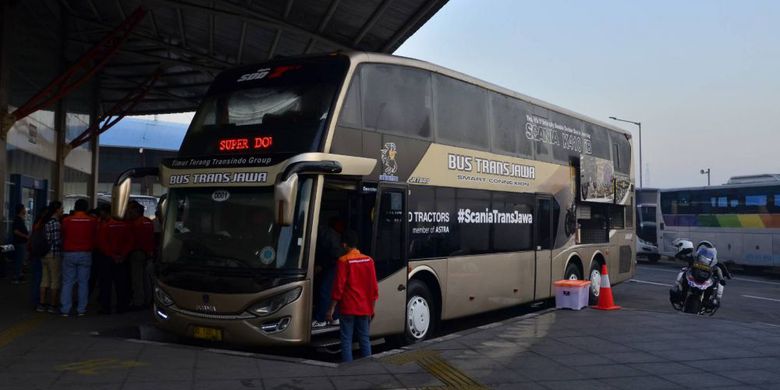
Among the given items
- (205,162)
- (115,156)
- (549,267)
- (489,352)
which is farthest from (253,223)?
(115,156)

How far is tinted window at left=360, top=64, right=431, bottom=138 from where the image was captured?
893 cm

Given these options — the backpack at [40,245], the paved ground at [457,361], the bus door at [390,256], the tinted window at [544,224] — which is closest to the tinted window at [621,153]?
the tinted window at [544,224]

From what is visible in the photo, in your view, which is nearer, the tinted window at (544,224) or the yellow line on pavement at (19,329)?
the yellow line on pavement at (19,329)

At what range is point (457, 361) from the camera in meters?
7.82

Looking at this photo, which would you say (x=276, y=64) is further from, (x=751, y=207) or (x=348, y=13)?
(x=751, y=207)

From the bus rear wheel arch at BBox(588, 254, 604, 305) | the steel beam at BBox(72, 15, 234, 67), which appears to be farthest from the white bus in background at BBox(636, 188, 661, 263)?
the steel beam at BBox(72, 15, 234, 67)

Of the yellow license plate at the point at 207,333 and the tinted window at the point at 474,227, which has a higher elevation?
the tinted window at the point at 474,227

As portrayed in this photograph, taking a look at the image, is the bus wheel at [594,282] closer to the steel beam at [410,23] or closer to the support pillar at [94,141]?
the steel beam at [410,23]

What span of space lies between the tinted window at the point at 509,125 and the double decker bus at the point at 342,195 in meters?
0.04

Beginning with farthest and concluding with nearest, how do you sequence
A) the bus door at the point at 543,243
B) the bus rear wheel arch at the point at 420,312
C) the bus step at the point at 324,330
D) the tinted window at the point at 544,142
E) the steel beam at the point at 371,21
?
the steel beam at the point at 371,21 < the tinted window at the point at 544,142 < the bus door at the point at 543,243 < the bus rear wheel arch at the point at 420,312 < the bus step at the point at 324,330

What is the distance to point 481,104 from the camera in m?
11.2

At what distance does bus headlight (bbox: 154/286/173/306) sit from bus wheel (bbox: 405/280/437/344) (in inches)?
122

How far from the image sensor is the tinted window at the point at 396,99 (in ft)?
29.3

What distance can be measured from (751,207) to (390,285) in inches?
902
